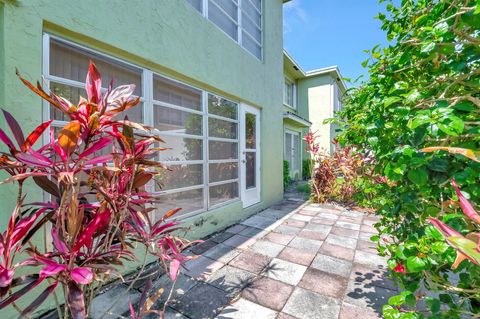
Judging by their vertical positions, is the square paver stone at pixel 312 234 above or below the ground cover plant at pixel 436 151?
below

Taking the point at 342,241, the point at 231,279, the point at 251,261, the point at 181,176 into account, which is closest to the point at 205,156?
the point at 181,176

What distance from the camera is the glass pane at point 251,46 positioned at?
17.1 ft

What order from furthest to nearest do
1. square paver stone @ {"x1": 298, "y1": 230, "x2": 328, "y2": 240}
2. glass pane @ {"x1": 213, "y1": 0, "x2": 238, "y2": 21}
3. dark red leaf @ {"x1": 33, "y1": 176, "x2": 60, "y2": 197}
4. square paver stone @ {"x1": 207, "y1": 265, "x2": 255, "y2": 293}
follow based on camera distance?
glass pane @ {"x1": 213, "y1": 0, "x2": 238, "y2": 21} → square paver stone @ {"x1": 298, "y1": 230, "x2": 328, "y2": 240} → square paver stone @ {"x1": 207, "y1": 265, "x2": 255, "y2": 293} → dark red leaf @ {"x1": 33, "y1": 176, "x2": 60, "y2": 197}

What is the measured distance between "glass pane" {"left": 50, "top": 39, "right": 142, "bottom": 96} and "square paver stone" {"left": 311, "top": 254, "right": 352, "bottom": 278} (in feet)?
11.7

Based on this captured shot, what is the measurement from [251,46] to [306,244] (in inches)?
187

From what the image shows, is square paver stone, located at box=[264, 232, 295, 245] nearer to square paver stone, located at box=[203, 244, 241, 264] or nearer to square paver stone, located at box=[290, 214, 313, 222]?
square paver stone, located at box=[203, 244, 241, 264]

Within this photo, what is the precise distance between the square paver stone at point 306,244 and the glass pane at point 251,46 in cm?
445

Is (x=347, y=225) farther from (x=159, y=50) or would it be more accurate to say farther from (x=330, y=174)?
(x=159, y=50)

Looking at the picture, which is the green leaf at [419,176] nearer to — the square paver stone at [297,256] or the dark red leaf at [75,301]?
the dark red leaf at [75,301]

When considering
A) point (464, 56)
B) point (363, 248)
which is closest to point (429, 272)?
point (464, 56)

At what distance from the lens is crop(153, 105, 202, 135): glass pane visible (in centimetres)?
327

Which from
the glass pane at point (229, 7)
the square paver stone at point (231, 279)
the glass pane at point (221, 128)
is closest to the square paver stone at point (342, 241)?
the square paver stone at point (231, 279)

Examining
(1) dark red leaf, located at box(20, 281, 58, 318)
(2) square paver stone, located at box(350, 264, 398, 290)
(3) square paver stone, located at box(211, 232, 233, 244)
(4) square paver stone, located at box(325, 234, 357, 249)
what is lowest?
(2) square paver stone, located at box(350, 264, 398, 290)

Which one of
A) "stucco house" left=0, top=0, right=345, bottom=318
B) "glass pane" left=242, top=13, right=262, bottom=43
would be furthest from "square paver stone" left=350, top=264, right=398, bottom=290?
"glass pane" left=242, top=13, right=262, bottom=43
